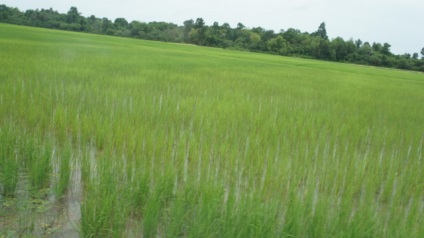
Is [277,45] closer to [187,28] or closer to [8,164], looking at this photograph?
[187,28]

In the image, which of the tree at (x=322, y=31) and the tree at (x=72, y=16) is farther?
the tree at (x=322, y=31)

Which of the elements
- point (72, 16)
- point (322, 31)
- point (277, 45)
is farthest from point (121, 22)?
point (322, 31)

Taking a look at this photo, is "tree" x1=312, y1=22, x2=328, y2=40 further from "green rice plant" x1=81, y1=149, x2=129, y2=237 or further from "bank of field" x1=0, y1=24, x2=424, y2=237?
"green rice plant" x1=81, y1=149, x2=129, y2=237

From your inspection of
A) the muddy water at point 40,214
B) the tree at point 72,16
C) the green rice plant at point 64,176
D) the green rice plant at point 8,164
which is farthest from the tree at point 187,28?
the muddy water at point 40,214

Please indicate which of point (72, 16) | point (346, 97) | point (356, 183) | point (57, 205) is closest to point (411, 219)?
point (356, 183)

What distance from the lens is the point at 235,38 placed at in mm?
51531

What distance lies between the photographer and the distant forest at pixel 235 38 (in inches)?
1623

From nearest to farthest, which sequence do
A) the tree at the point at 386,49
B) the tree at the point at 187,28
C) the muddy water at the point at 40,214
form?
the muddy water at the point at 40,214, the tree at the point at 386,49, the tree at the point at 187,28

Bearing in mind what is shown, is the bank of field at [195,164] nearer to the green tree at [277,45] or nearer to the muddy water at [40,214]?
the muddy water at [40,214]

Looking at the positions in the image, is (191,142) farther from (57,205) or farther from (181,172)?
(57,205)

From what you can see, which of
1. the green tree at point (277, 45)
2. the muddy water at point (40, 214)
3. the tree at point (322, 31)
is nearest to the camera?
the muddy water at point (40, 214)

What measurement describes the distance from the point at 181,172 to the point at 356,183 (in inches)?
59.7

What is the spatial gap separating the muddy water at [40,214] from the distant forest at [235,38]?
4157 centimetres

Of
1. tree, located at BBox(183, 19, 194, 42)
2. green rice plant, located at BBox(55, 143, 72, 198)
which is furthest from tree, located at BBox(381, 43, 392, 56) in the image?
green rice plant, located at BBox(55, 143, 72, 198)
